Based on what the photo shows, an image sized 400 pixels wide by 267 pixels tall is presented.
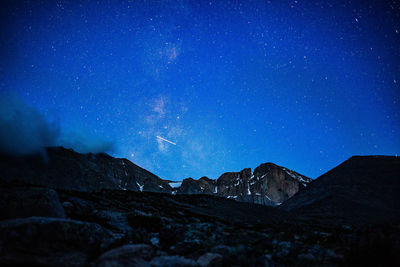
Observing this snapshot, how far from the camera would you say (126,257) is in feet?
→ 13.2

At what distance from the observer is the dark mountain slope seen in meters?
44.9

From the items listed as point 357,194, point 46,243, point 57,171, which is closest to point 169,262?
point 46,243

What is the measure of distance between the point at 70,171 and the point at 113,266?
636ft

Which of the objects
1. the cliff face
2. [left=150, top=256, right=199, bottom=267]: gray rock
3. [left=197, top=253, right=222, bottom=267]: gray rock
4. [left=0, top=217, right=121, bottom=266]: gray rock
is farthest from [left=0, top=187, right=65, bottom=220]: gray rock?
the cliff face

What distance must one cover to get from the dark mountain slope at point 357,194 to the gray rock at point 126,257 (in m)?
45.2

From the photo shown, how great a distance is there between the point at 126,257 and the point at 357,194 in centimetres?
7164

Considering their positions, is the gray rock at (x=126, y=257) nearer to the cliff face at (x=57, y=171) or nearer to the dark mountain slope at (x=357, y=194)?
the dark mountain slope at (x=357, y=194)

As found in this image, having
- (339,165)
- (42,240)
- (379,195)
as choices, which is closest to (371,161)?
(339,165)

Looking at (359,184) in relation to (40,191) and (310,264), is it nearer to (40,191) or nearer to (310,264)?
(310,264)

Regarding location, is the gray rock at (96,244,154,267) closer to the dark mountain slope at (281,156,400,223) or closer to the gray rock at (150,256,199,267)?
the gray rock at (150,256,199,267)

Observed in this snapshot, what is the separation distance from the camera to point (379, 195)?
56750 mm

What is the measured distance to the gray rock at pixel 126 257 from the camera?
3868 mm

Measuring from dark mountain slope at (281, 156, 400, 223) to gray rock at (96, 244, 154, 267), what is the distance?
148 ft

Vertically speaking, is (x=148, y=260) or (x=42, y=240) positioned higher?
(x=42, y=240)
